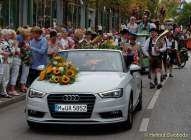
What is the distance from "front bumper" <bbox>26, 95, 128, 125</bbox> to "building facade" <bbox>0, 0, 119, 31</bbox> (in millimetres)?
16145

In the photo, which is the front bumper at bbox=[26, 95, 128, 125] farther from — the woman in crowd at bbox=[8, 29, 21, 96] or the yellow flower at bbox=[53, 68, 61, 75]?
the woman in crowd at bbox=[8, 29, 21, 96]

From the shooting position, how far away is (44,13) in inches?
1318

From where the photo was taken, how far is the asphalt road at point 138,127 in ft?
33.4

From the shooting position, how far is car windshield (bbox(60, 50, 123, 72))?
11.8 meters

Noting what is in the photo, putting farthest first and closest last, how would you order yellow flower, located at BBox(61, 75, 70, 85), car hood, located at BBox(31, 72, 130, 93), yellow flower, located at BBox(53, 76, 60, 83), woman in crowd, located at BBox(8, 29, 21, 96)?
woman in crowd, located at BBox(8, 29, 21, 96) → yellow flower, located at BBox(53, 76, 60, 83) → yellow flower, located at BBox(61, 75, 70, 85) → car hood, located at BBox(31, 72, 130, 93)

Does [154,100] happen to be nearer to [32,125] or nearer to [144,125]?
[144,125]

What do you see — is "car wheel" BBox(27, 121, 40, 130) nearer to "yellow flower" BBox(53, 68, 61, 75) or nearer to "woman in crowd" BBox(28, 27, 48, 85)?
"yellow flower" BBox(53, 68, 61, 75)

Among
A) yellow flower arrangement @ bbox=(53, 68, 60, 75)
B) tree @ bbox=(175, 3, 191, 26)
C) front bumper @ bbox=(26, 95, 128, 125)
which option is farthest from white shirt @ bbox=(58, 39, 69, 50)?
tree @ bbox=(175, 3, 191, 26)

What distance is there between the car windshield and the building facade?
14380mm

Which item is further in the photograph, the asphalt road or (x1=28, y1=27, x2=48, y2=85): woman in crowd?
(x1=28, y1=27, x2=48, y2=85): woman in crowd

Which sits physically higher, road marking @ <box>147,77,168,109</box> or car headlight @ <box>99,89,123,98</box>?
car headlight @ <box>99,89,123,98</box>

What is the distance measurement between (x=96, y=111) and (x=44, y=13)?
23770 millimetres

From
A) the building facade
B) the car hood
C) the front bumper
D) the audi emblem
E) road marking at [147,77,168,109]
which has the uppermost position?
the building facade

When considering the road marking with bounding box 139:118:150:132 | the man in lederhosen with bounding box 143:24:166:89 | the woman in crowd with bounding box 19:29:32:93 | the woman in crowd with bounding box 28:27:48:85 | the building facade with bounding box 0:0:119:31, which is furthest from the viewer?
the building facade with bounding box 0:0:119:31
